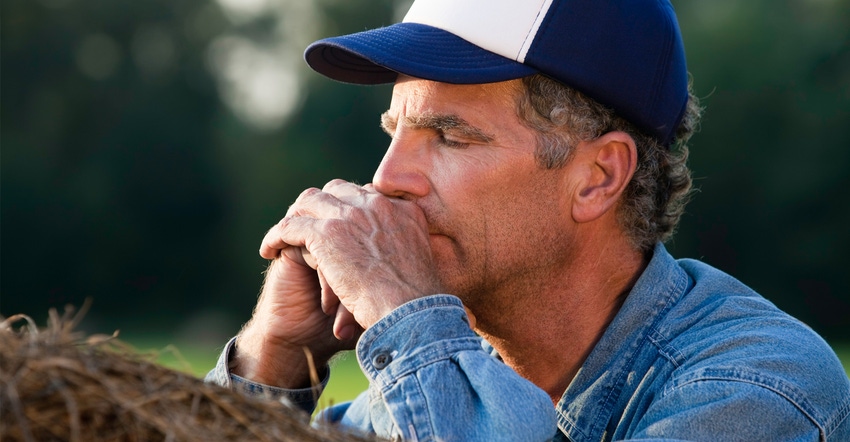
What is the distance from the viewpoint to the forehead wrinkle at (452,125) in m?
3.62

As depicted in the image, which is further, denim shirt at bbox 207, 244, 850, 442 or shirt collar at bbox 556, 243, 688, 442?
shirt collar at bbox 556, 243, 688, 442

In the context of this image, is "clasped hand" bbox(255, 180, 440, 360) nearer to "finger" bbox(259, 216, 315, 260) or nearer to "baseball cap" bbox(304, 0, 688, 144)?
"finger" bbox(259, 216, 315, 260)

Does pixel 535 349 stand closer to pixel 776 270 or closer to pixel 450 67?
pixel 450 67

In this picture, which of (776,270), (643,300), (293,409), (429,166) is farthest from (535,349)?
(776,270)

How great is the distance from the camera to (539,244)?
3.75 meters

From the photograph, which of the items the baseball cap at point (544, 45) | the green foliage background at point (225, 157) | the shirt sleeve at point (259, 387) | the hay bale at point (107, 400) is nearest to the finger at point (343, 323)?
the shirt sleeve at point (259, 387)

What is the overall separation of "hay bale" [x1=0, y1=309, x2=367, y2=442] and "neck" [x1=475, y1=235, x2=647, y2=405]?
1834mm

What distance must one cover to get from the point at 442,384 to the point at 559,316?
1.15 metres

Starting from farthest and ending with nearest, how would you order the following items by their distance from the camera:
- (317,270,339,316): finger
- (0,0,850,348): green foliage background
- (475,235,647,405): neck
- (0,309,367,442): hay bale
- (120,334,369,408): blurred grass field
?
(0,0,850,348): green foliage background
(120,334,369,408): blurred grass field
(475,235,647,405): neck
(317,270,339,316): finger
(0,309,367,442): hay bale

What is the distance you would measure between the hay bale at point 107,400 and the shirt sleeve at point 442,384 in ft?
2.16

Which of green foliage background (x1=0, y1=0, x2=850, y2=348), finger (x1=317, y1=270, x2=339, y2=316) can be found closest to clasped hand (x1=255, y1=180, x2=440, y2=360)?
finger (x1=317, y1=270, x2=339, y2=316)

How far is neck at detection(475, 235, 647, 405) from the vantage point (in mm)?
3785

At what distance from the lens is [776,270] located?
30.9 meters

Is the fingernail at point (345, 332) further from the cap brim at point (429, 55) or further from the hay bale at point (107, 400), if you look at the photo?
the hay bale at point (107, 400)
